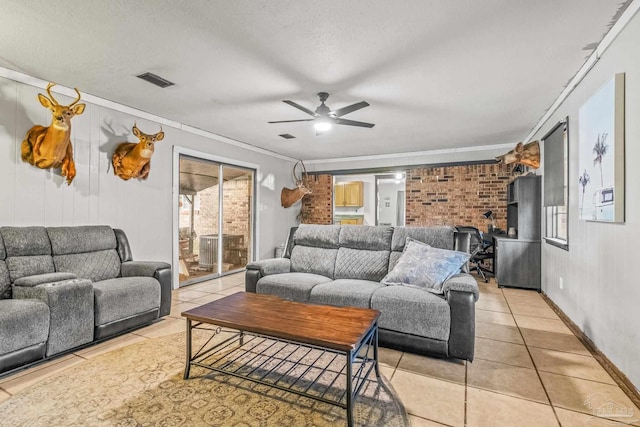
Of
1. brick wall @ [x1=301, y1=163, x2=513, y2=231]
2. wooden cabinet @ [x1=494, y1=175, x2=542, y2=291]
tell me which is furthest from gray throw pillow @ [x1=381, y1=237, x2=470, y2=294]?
brick wall @ [x1=301, y1=163, x2=513, y2=231]

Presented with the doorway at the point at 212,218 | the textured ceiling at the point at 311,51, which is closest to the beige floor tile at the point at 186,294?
the doorway at the point at 212,218

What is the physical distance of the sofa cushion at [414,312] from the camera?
2.36 m

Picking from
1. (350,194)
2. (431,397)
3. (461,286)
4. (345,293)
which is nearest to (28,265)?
(345,293)

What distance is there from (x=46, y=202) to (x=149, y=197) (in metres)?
1.15

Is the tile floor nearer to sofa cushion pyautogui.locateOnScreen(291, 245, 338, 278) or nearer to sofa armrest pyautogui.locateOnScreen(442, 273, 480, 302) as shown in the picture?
sofa armrest pyautogui.locateOnScreen(442, 273, 480, 302)

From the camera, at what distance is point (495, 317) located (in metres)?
3.49

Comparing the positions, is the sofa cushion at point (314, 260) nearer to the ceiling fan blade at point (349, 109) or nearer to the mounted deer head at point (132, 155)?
the ceiling fan blade at point (349, 109)

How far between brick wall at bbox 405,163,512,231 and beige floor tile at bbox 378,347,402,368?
4.37 meters

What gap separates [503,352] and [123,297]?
3.33 m

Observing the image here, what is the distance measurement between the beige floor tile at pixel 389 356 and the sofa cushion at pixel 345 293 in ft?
1.29

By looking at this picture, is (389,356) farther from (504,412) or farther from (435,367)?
(504,412)

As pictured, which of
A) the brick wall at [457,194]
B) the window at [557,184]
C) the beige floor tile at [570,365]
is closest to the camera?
the beige floor tile at [570,365]

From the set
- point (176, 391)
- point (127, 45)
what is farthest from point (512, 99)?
point (176, 391)

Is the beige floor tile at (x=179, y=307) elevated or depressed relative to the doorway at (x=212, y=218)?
depressed
